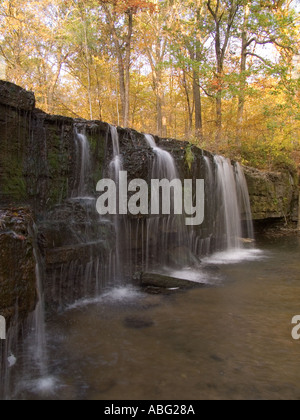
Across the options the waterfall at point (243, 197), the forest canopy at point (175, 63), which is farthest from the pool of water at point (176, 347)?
the forest canopy at point (175, 63)

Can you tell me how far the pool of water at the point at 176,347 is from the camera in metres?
3.20

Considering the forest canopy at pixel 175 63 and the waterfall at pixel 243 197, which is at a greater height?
the forest canopy at pixel 175 63

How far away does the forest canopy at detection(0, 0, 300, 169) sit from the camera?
50.4ft

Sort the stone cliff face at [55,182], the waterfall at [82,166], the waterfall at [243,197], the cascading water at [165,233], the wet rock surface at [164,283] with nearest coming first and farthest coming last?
the stone cliff face at [55,182]
the wet rock surface at [164,283]
the waterfall at [82,166]
the cascading water at [165,233]
the waterfall at [243,197]

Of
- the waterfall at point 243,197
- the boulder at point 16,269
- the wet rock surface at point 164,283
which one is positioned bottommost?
the wet rock surface at point 164,283

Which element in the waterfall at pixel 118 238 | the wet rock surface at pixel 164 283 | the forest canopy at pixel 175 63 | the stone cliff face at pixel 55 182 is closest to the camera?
the stone cliff face at pixel 55 182

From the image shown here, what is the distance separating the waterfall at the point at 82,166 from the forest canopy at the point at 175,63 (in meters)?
8.22

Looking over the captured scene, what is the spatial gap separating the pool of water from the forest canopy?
35.1ft

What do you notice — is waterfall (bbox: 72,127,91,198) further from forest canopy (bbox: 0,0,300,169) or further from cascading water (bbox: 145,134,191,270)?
forest canopy (bbox: 0,0,300,169)

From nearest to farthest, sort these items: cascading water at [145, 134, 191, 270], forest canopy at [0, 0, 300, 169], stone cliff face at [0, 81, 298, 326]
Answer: stone cliff face at [0, 81, 298, 326], cascading water at [145, 134, 191, 270], forest canopy at [0, 0, 300, 169]

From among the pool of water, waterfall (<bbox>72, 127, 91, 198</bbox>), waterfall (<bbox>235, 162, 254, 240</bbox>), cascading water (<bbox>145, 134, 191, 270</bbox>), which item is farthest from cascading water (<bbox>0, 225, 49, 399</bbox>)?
waterfall (<bbox>235, 162, 254, 240</bbox>)

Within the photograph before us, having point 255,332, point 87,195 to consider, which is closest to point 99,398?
point 255,332

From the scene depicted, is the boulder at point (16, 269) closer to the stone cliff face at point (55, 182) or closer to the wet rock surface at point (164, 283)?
the stone cliff face at point (55, 182)

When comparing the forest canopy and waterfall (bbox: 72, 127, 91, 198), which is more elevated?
the forest canopy
